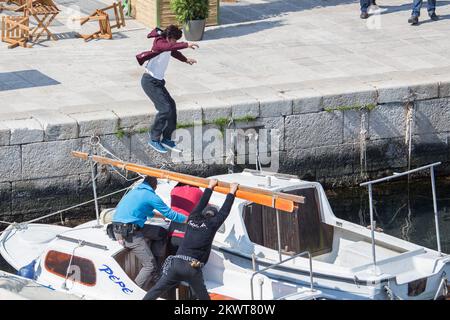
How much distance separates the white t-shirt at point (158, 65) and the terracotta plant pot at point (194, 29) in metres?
4.40

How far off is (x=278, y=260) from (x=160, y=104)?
4.02 meters

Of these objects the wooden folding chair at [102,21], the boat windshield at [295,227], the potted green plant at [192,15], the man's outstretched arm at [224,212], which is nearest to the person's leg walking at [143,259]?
the man's outstretched arm at [224,212]

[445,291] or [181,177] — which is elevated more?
[181,177]

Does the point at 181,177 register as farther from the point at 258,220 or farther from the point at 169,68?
the point at 169,68

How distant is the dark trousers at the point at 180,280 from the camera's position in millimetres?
11859

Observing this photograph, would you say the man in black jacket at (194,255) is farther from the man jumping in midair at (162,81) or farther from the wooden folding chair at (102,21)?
the wooden folding chair at (102,21)

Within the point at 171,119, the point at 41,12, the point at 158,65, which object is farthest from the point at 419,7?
the point at 158,65

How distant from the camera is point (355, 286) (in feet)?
40.6

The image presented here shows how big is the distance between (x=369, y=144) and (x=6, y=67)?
18.8 ft

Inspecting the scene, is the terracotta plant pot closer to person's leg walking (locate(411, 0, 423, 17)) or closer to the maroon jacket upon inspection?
person's leg walking (locate(411, 0, 423, 17))

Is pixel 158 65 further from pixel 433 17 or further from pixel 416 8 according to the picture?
pixel 433 17

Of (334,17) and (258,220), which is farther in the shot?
(334,17)

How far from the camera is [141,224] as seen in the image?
1256 cm

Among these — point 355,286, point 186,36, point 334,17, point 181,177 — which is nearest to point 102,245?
point 181,177
